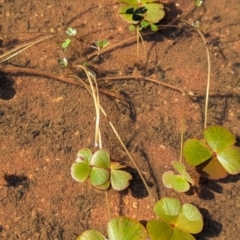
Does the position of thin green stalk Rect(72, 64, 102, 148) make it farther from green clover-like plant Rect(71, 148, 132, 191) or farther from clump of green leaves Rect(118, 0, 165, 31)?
clump of green leaves Rect(118, 0, 165, 31)

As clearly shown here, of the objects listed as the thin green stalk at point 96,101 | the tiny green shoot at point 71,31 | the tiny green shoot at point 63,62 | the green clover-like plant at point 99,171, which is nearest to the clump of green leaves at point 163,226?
the green clover-like plant at point 99,171

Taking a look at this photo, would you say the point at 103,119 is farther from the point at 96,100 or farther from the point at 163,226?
the point at 163,226

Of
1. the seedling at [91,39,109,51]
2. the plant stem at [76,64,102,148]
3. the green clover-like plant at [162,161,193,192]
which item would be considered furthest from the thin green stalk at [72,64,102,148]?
the green clover-like plant at [162,161,193,192]

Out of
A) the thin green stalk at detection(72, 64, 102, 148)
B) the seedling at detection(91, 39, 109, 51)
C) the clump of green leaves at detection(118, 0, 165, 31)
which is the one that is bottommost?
the thin green stalk at detection(72, 64, 102, 148)

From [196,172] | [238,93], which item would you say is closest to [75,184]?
[196,172]

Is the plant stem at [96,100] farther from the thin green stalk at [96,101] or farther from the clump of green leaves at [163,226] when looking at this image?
the clump of green leaves at [163,226]

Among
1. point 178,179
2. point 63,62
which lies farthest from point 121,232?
point 63,62

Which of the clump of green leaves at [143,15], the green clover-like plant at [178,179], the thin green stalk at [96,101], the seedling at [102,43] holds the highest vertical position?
the clump of green leaves at [143,15]
